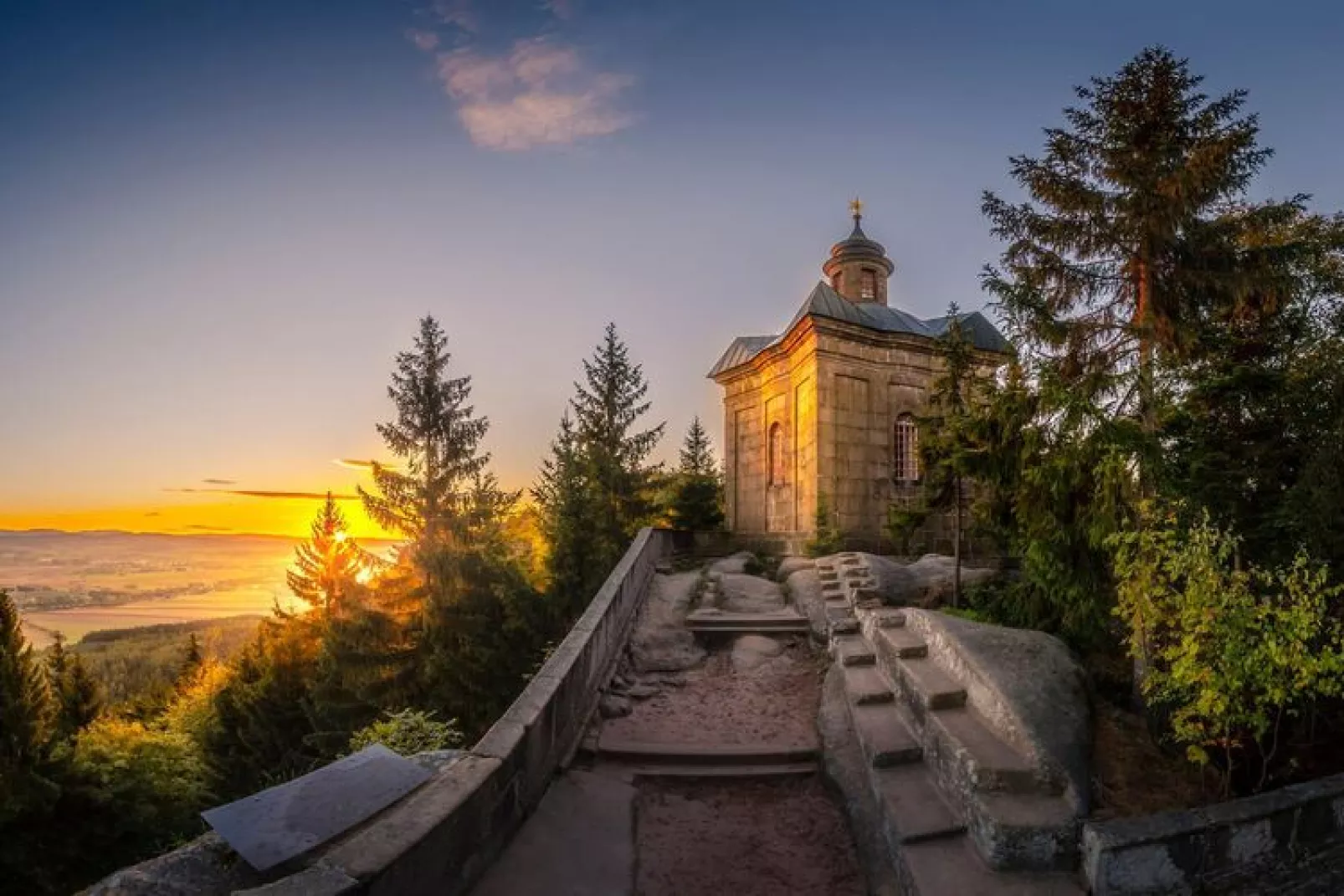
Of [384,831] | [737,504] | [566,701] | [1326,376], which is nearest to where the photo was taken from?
[384,831]

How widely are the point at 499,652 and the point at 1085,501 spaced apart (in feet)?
57.8

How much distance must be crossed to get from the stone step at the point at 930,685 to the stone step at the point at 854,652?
115cm

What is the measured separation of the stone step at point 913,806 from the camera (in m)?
4.69

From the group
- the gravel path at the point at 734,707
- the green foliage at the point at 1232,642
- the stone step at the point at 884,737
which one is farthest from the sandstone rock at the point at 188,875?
the green foliage at the point at 1232,642

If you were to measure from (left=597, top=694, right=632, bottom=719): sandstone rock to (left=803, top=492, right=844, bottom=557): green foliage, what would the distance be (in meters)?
9.78

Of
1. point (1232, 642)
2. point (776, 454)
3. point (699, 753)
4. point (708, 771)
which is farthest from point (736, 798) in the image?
point (776, 454)

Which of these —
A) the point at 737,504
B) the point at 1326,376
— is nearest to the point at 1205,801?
the point at 1326,376

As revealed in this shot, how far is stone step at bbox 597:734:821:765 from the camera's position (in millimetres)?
6473

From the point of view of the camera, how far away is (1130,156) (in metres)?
8.25

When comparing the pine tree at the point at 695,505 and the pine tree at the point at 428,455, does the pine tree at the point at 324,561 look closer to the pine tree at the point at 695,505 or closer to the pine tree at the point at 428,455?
the pine tree at the point at 428,455

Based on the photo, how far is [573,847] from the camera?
→ 4.72 metres

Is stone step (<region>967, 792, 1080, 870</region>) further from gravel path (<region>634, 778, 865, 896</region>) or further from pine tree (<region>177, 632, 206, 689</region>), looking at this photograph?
pine tree (<region>177, 632, 206, 689</region>)

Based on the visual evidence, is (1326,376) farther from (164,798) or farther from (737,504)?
(164,798)

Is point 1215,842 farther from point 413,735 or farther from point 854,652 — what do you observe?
point 413,735
